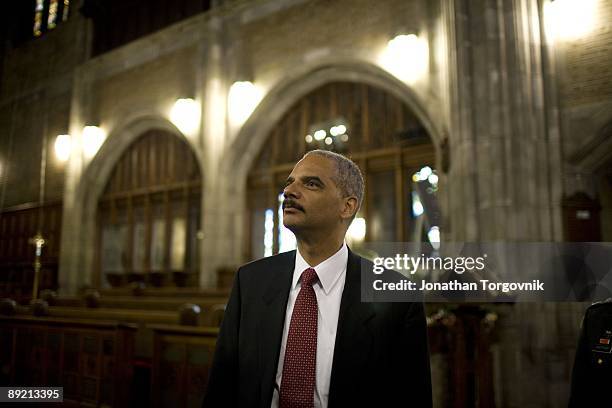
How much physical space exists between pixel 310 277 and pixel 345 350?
20 cm

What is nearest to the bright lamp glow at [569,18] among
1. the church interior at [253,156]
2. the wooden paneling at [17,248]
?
the church interior at [253,156]

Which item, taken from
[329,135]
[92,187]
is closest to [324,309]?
[329,135]

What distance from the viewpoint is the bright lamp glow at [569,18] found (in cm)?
330

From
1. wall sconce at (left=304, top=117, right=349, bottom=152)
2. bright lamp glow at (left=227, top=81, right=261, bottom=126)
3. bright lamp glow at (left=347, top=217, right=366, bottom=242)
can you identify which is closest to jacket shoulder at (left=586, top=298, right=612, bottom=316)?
bright lamp glow at (left=347, top=217, right=366, bottom=242)

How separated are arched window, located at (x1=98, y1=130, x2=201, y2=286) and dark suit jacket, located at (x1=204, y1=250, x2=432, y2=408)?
317 inches

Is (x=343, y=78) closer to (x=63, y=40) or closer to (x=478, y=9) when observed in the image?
(x=478, y=9)

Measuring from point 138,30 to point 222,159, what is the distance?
371cm

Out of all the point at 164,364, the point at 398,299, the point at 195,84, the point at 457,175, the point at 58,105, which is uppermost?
the point at 195,84

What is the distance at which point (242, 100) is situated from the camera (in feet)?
28.0

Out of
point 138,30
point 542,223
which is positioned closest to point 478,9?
point 542,223

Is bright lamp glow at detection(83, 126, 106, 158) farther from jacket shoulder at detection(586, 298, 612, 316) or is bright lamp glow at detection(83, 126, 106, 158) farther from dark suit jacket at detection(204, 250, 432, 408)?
jacket shoulder at detection(586, 298, 612, 316)

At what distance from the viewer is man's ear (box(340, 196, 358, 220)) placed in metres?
1.29

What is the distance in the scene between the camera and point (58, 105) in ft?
13.3

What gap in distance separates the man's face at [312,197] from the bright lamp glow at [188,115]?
321 inches
